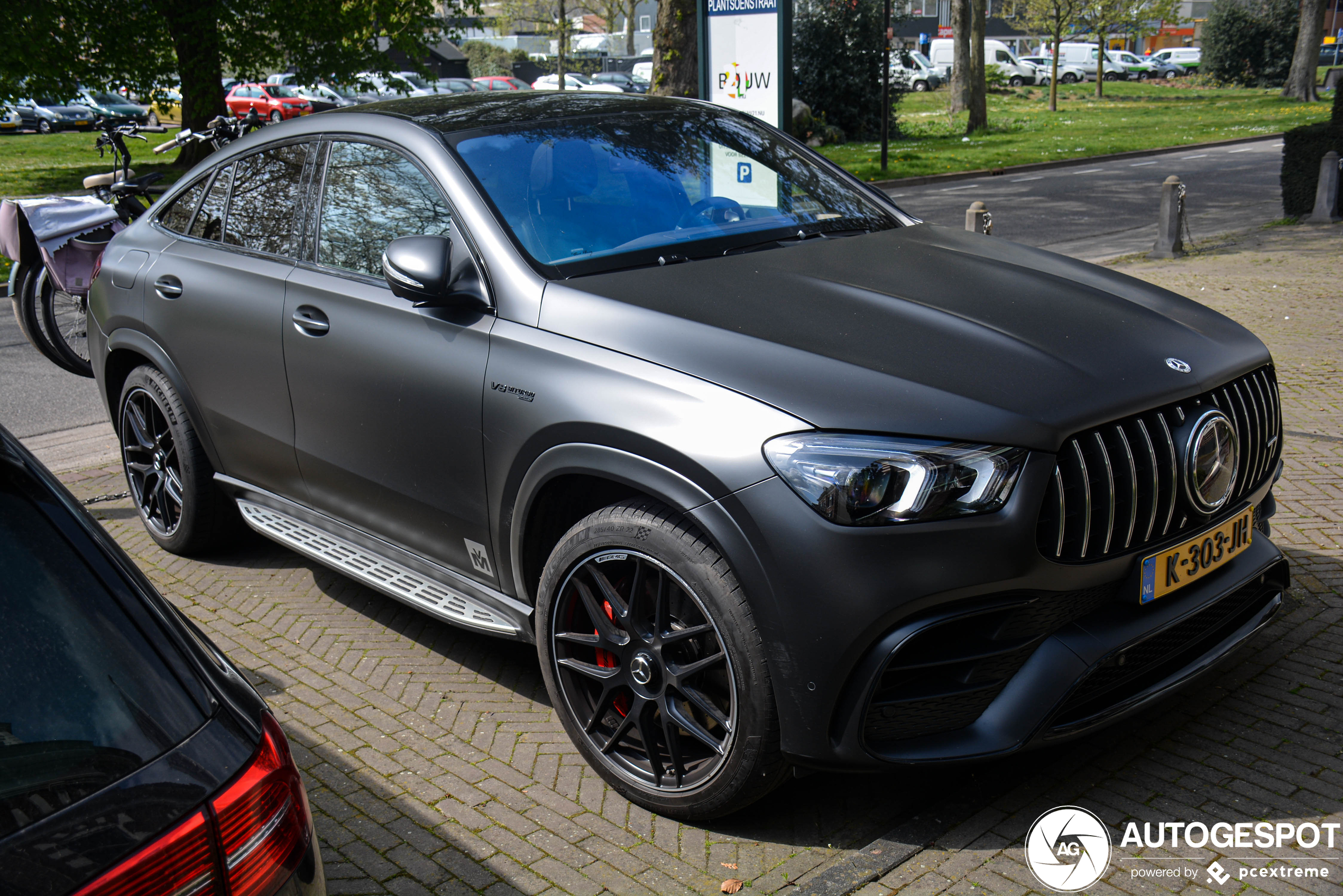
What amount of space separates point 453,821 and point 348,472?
129 cm

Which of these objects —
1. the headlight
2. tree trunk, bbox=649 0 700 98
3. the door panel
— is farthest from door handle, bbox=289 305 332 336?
tree trunk, bbox=649 0 700 98

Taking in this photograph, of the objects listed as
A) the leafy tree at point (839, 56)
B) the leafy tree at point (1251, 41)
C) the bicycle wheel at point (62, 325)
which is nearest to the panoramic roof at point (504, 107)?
the bicycle wheel at point (62, 325)

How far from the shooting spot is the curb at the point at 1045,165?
21.2 m

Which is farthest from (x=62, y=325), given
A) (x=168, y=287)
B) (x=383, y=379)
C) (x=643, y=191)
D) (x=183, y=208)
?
(x=643, y=191)

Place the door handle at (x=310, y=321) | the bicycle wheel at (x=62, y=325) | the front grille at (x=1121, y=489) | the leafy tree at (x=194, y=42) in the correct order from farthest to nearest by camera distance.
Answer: the leafy tree at (x=194, y=42) → the bicycle wheel at (x=62, y=325) → the door handle at (x=310, y=321) → the front grille at (x=1121, y=489)

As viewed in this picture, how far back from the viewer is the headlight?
2500 mm

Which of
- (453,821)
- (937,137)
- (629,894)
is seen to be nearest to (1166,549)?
(629,894)

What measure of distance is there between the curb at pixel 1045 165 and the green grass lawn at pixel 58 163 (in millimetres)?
12943

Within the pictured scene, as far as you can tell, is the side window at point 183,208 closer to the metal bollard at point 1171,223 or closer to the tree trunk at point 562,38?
the metal bollard at point 1171,223

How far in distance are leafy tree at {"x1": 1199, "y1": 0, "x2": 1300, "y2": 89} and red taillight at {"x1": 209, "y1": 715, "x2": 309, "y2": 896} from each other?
193ft

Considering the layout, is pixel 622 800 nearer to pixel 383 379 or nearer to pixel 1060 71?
pixel 383 379

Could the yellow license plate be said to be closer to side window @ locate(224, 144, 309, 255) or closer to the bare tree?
side window @ locate(224, 144, 309, 255)

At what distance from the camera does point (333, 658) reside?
4.06 metres

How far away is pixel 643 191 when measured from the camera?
3643 millimetres
